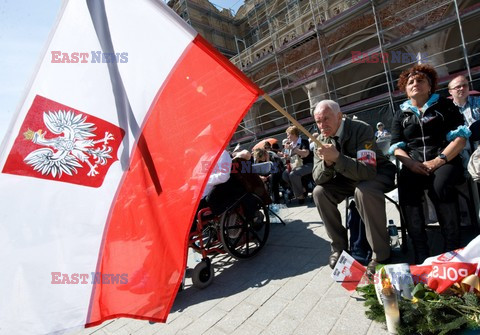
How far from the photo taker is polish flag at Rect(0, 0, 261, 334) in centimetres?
109

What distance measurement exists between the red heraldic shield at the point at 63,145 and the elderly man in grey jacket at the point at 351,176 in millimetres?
1376

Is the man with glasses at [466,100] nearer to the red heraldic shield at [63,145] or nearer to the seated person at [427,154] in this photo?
the seated person at [427,154]

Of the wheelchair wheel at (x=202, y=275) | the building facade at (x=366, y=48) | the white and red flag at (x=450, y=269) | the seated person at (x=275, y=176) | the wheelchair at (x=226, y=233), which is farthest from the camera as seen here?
the building facade at (x=366, y=48)

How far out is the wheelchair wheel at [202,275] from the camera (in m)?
2.46

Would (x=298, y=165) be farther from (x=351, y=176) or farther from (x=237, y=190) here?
(x=351, y=176)

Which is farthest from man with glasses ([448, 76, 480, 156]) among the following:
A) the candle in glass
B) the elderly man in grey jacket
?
the candle in glass

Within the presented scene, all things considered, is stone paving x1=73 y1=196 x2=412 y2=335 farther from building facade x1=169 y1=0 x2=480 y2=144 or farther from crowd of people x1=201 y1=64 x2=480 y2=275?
building facade x1=169 y1=0 x2=480 y2=144

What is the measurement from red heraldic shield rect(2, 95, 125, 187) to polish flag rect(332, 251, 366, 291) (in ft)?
5.37

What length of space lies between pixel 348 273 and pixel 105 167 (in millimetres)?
1710

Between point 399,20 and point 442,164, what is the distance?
1066 centimetres

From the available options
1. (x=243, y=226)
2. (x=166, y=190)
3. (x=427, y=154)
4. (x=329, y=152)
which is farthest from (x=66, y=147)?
(x=427, y=154)

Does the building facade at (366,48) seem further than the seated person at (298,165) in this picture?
Yes

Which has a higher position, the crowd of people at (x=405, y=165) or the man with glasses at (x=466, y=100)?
the man with glasses at (x=466, y=100)

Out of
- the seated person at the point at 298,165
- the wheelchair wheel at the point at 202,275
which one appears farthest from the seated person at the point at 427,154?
the seated person at the point at 298,165
